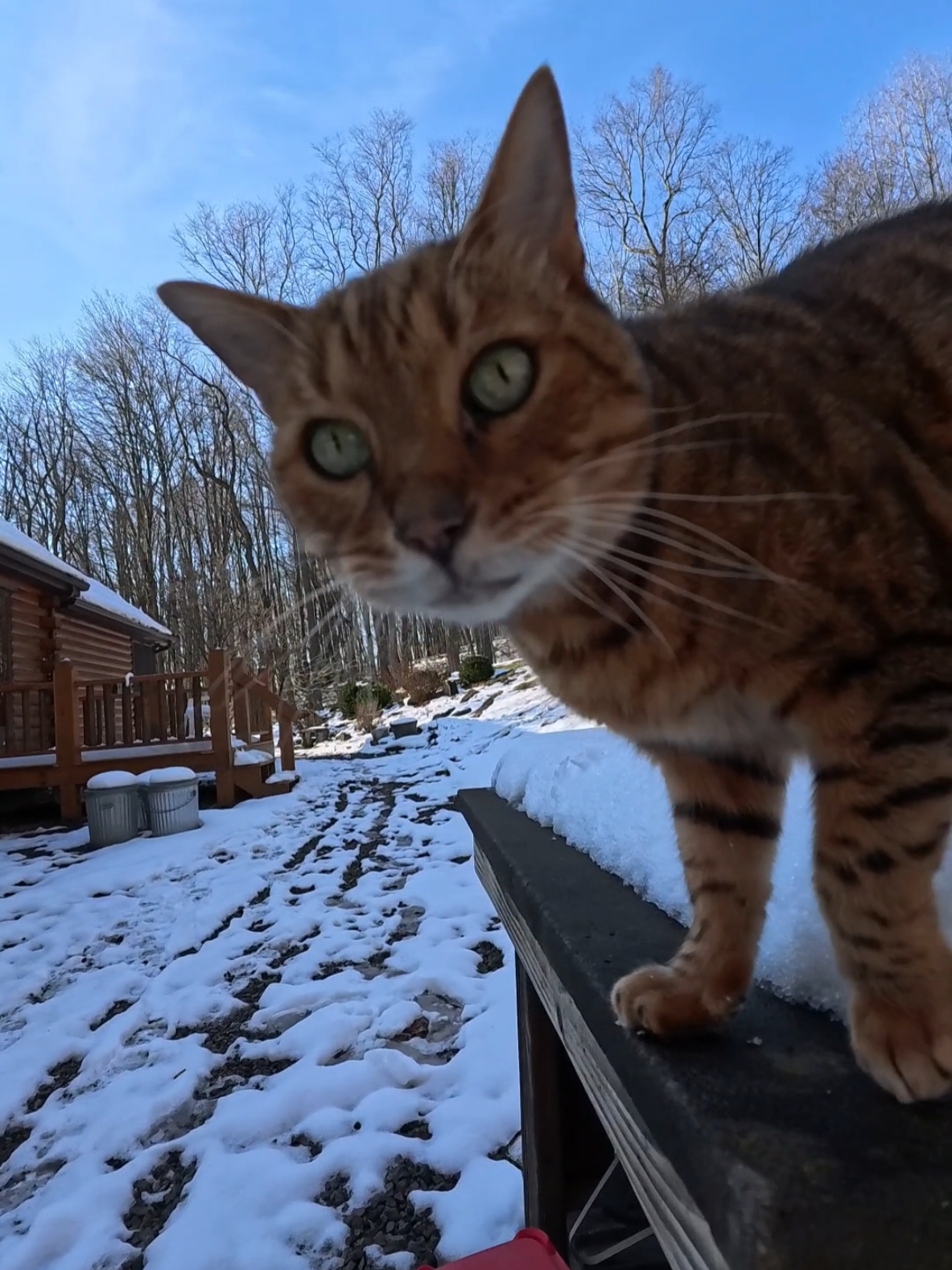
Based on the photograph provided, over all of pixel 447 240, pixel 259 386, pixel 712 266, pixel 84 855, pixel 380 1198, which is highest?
pixel 712 266

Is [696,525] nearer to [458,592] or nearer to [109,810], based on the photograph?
[458,592]

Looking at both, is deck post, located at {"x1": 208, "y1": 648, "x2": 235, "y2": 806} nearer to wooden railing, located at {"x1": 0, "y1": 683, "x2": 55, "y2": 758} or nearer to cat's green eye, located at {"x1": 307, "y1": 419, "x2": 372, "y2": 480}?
wooden railing, located at {"x1": 0, "y1": 683, "x2": 55, "y2": 758}

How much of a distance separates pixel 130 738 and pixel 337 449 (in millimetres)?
8684

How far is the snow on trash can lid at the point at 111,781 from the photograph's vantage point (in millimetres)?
7590

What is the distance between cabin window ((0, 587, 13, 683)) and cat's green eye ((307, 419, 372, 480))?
1124 centimetres

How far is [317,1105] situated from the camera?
2.84m

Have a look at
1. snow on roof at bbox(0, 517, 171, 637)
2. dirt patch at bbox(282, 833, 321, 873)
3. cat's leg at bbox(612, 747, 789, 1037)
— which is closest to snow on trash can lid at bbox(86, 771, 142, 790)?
dirt patch at bbox(282, 833, 321, 873)

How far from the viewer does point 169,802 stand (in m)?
7.80

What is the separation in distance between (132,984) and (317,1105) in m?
1.73

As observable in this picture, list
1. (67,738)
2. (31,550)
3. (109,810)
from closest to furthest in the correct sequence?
(109,810) < (67,738) < (31,550)

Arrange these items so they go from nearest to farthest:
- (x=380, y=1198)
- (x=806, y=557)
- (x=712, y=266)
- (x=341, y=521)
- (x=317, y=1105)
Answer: (x=806, y=557), (x=341, y=521), (x=380, y=1198), (x=317, y=1105), (x=712, y=266)

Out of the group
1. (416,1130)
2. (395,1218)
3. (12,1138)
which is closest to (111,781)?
(12,1138)

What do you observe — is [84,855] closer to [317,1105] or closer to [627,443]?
[317,1105]

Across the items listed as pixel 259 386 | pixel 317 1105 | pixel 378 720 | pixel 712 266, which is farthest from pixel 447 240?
pixel 712 266
